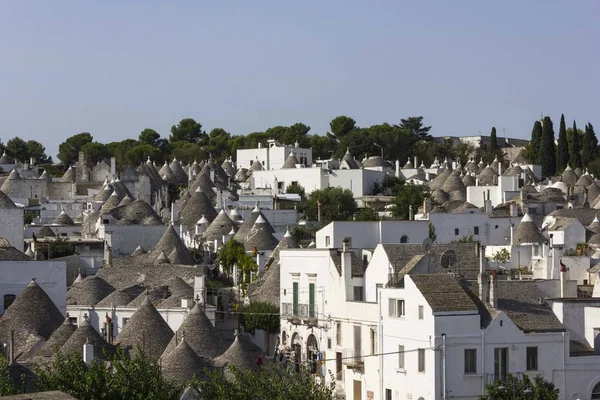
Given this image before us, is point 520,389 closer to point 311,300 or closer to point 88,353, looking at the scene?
point 311,300

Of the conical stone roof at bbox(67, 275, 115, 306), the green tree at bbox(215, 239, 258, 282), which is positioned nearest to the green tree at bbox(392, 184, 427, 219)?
the green tree at bbox(215, 239, 258, 282)

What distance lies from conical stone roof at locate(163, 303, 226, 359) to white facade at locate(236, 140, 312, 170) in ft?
230

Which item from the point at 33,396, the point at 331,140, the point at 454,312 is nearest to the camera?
the point at 33,396

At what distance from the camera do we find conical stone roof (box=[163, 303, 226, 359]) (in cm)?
4684

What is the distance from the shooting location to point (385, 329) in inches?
1636

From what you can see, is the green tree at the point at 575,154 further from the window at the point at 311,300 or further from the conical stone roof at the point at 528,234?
the window at the point at 311,300

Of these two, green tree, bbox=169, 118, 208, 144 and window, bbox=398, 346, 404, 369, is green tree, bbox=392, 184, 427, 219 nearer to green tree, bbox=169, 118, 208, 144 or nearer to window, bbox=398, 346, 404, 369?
window, bbox=398, 346, 404, 369

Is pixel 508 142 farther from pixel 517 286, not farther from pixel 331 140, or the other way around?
pixel 517 286

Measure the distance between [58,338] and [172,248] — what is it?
23412 mm

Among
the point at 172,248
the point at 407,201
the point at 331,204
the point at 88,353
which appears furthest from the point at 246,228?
the point at 88,353

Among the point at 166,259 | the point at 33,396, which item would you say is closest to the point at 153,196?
the point at 166,259

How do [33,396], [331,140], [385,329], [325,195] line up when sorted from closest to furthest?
[33,396]
[385,329]
[325,195]
[331,140]

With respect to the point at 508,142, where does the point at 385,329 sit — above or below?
below

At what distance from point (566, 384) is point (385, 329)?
5149 millimetres
